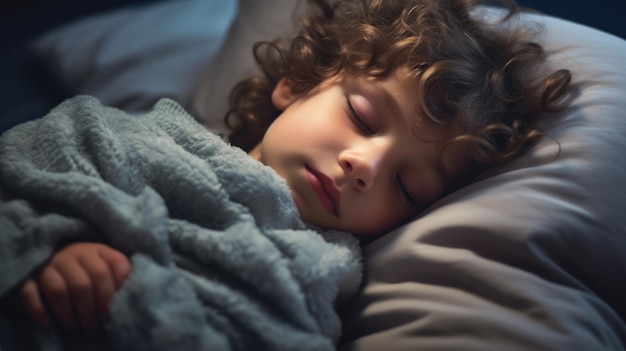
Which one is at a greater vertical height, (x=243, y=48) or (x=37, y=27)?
(x=243, y=48)

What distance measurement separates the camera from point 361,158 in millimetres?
728

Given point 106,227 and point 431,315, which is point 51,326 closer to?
point 106,227

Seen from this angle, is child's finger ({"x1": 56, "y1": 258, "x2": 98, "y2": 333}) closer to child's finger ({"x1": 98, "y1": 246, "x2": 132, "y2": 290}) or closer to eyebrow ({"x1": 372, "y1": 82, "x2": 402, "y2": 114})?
child's finger ({"x1": 98, "y1": 246, "x2": 132, "y2": 290})

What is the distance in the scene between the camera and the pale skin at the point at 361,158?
2.46ft

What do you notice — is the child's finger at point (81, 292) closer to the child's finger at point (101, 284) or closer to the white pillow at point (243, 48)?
the child's finger at point (101, 284)

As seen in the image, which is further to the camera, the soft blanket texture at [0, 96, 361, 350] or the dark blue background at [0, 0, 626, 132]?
the dark blue background at [0, 0, 626, 132]

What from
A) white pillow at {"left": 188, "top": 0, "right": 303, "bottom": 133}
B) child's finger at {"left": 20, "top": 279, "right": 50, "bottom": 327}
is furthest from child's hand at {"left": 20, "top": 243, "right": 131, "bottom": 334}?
white pillow at {"left": 188, "top": 0, "right": 303, "bottom": 133}

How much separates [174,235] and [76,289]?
124 mm

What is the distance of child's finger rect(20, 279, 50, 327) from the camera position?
0.57 meters

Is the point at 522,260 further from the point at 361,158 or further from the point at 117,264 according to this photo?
the point at 117,264

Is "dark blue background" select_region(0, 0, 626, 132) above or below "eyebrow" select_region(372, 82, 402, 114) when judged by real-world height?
below

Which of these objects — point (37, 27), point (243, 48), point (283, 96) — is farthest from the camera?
point (37, 27)

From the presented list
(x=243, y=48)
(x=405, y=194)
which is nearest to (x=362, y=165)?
(x=405, y=194)

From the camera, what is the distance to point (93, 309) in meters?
0.58
